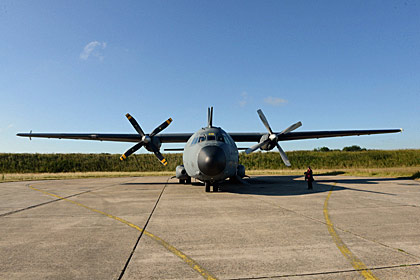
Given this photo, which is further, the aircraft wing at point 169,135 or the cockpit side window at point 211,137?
the aircraft wing at point 169,135

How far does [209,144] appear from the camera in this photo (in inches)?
509

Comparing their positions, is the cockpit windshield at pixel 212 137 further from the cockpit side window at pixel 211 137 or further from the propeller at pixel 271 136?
the propeller at pixel 271 136

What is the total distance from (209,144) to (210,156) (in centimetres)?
128

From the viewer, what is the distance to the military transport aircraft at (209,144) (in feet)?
39.7

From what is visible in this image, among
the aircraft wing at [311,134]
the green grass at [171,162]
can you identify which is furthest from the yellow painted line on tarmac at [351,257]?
the green grass at [171,162]

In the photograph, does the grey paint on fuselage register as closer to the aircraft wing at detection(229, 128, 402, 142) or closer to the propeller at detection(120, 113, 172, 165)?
the propeller at detection(120, 113, 172, 165)

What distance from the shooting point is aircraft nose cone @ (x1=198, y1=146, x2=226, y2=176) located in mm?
11688

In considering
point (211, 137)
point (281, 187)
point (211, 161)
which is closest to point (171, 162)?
point (281, 187)

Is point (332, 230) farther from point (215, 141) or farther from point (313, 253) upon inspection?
point (215, 141)

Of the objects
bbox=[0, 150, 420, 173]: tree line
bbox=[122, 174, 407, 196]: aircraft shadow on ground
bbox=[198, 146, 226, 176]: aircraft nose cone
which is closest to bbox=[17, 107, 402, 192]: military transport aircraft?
bbox=[198, 146, 226, 176]: aircraft nose cone

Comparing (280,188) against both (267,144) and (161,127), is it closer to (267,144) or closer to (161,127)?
(267,144)

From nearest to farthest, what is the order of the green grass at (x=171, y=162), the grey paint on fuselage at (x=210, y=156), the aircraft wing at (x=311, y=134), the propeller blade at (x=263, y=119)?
the grey paint on fuselage at (x=210, y=156)
the propeller blade at (x=263, y=119)
the aircraft wing at (x=311, y=134)
the green grass at (x=171, y=162)

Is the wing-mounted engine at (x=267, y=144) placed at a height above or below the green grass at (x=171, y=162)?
above

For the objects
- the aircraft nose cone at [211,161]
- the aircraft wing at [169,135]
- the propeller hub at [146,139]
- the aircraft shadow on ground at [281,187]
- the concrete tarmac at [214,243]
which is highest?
the aircraft wing at [169,135]
